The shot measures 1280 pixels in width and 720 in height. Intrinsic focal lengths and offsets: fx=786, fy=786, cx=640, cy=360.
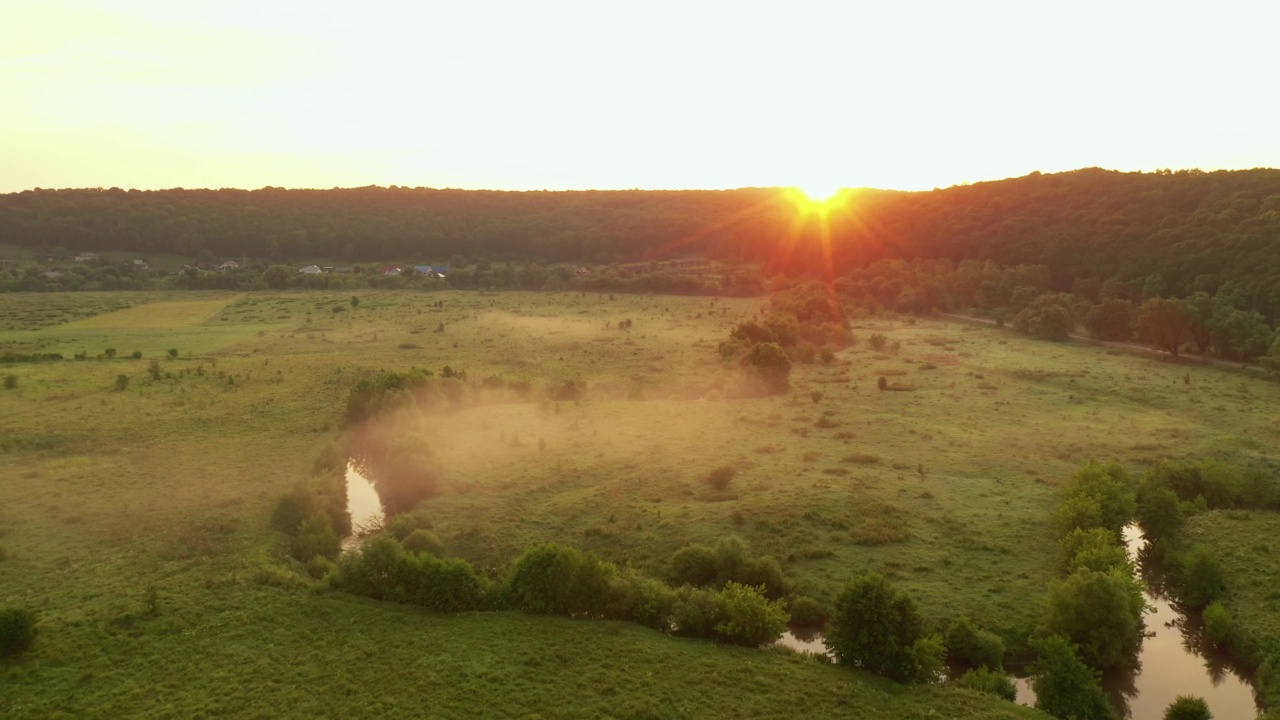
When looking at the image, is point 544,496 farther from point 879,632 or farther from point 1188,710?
point 1188,710

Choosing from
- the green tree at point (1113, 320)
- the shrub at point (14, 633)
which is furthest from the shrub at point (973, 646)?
the green tree at point (1113, 320)

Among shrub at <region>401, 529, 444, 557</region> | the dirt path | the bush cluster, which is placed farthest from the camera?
the dirt path

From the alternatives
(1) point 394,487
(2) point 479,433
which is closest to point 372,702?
(1) point 394,487

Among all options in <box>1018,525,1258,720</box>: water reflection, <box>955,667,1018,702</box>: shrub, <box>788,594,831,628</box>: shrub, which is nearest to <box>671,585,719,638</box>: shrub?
<box>788,594,831,628</box>: shrub

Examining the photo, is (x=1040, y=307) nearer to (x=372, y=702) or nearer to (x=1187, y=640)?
(x=1187, y=640)

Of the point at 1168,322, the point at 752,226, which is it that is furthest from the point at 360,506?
the point at 752,226

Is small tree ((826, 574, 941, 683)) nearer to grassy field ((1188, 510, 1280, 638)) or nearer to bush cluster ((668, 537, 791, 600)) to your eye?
bush cluster ((668, 537, 791, 600))

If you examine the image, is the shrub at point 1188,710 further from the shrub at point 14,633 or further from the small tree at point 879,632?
the shrub at point 14,633
